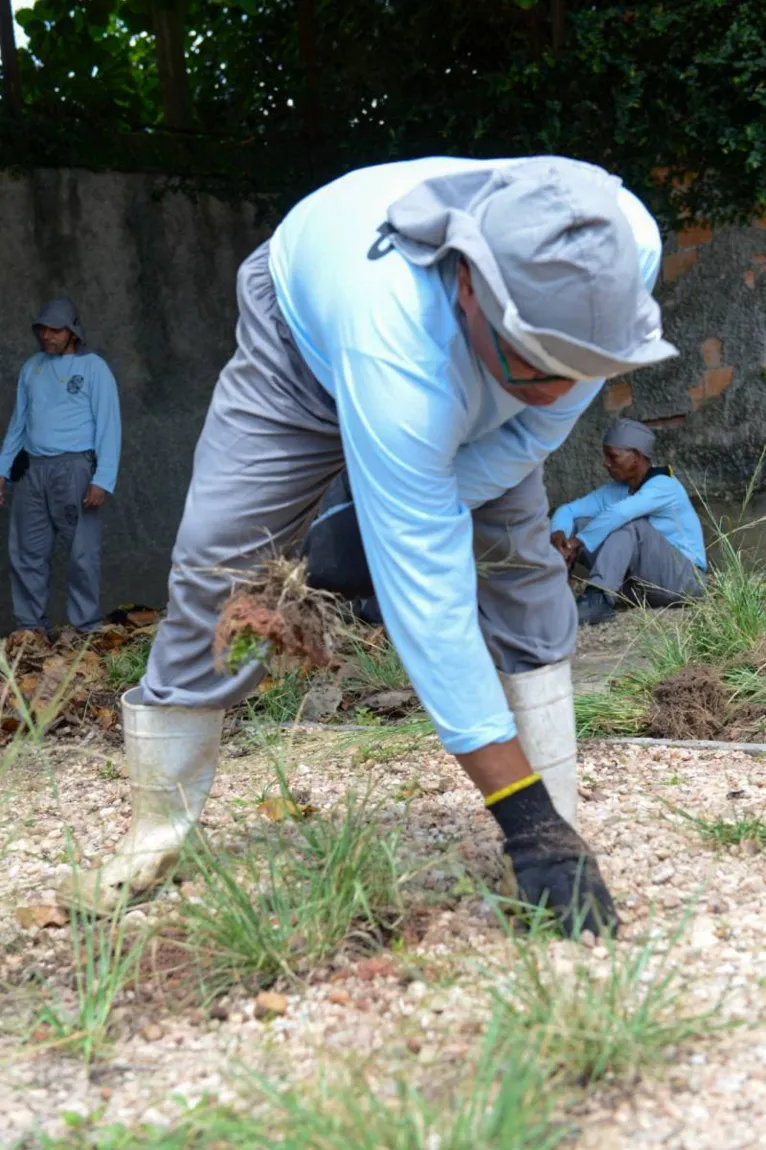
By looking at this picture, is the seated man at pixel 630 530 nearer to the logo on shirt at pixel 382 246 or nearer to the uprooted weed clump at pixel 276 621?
the uprooted weed clump at pixel 276 621

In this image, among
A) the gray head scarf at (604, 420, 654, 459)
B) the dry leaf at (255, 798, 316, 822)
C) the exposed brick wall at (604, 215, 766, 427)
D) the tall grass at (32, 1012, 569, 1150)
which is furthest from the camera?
the exposed brick wall at (604, 215, 766, 427)

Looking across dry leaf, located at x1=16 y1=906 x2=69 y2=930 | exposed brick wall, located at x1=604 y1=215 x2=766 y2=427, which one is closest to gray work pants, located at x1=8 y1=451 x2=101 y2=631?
exposed brick wall, located at x1=604 y1=215 x2=766 y2=427

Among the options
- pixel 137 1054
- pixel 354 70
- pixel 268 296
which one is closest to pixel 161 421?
pixel 354 70

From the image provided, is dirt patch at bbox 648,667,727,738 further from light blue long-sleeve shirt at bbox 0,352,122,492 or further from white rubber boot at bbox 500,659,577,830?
light blue long-sleeve shirt at bbox 0,352,122,492

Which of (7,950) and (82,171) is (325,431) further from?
(82,171)

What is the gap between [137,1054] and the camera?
218cm

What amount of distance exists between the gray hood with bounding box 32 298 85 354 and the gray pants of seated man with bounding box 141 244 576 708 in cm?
477

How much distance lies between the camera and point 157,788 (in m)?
2.78

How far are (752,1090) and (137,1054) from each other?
94 cm

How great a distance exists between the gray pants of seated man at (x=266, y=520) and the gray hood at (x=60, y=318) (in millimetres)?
4768

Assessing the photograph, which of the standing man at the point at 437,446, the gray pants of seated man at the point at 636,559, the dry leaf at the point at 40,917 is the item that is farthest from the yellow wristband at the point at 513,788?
the gray pants of seated man at the point at 636,559

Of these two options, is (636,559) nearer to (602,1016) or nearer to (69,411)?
(69,411)

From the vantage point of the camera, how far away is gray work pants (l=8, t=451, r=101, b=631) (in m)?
7.35

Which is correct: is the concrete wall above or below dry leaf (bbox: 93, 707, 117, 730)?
above
